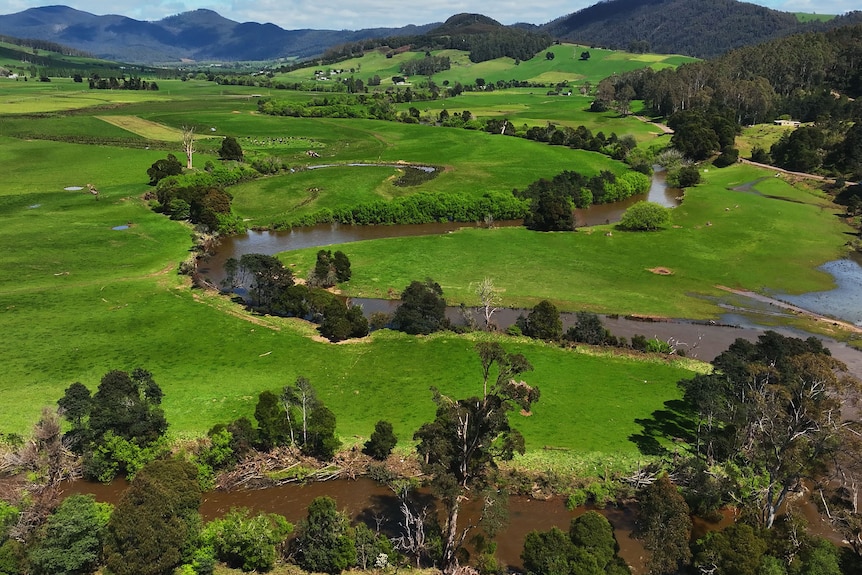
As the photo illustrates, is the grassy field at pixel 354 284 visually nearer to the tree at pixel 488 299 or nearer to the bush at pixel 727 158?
the tree at pixel 488 299

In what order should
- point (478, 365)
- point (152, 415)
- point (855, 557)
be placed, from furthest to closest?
1. point (478, 365)
2. point (152, 415)
3. point (855, 557)

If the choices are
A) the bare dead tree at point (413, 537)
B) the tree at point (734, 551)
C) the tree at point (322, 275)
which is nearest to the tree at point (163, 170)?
the tree at point (322, 275)

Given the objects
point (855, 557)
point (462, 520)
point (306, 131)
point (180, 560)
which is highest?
point (306, 131)

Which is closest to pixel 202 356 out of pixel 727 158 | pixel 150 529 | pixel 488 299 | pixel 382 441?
pixel 382 441

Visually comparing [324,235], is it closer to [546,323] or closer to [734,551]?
[546,323]

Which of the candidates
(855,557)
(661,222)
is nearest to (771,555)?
(855,557)

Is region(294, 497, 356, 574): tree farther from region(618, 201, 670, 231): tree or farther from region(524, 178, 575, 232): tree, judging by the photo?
region(618, 201, 670, 231): tree

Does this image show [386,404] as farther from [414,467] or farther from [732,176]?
[732,176]
